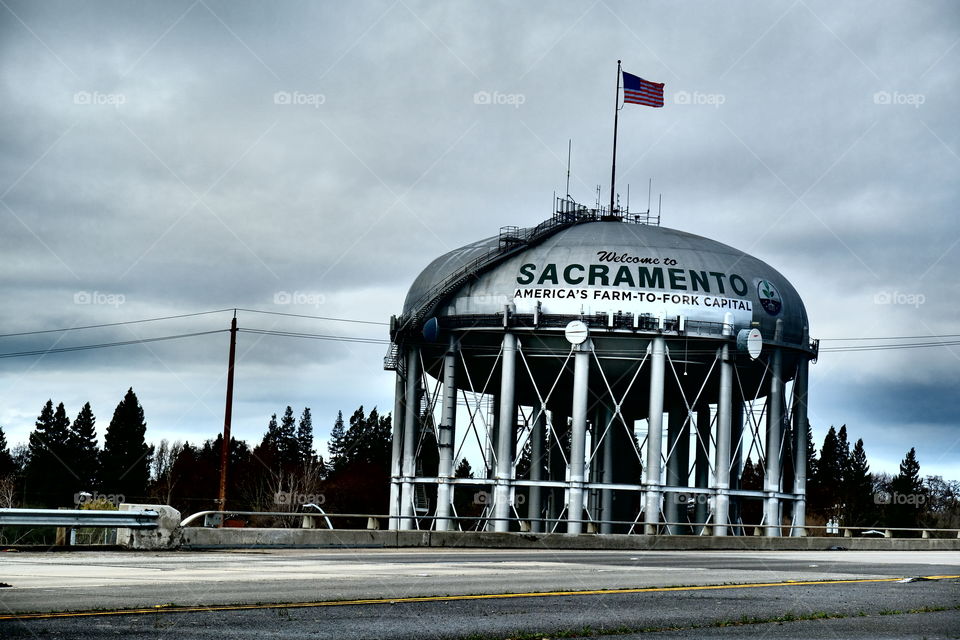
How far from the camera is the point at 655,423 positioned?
48844 mm

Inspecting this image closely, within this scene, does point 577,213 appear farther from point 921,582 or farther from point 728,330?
point 921,582

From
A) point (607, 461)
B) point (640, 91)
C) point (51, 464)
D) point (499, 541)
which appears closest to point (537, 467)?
point (607, 461)

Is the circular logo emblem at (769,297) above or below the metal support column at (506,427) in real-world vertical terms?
Result: above

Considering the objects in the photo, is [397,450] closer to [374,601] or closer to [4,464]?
[374,601]

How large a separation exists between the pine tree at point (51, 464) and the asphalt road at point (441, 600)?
97.7 m

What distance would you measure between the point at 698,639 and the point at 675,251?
137 ft

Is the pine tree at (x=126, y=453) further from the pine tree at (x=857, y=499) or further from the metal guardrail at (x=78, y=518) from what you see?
the metal guardrail at (x=78, y=518)

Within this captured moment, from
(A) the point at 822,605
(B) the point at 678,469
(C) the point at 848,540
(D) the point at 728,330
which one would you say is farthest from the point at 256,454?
(A) the point at 822,605

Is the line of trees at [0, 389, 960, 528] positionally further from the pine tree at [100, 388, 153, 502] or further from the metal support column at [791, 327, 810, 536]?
the metal support column at [791, 327, 810, 536]

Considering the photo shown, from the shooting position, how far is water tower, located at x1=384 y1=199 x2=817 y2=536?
4912 centimetres

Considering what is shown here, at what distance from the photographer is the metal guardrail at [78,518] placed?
19641mm

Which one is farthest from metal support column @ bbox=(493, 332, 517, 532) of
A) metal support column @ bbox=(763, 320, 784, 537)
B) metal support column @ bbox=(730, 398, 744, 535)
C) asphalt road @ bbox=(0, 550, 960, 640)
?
asphalt road @ bbox=(0, 550, 960, 640)

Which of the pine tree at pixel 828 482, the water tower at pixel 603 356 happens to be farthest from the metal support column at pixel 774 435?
the pine tree at pixel 828 482

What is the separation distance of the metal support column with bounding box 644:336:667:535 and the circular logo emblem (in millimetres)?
4838
